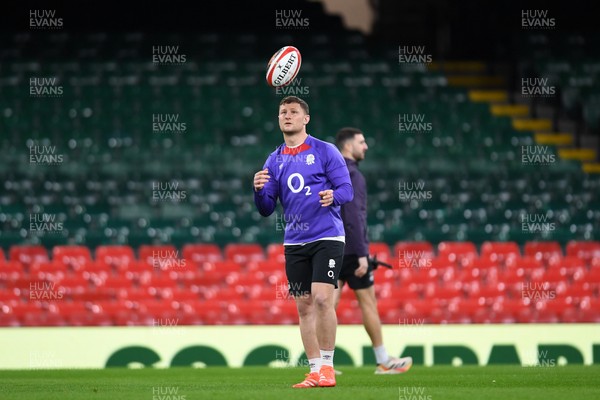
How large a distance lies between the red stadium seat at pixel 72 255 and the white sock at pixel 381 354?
6.56 metres

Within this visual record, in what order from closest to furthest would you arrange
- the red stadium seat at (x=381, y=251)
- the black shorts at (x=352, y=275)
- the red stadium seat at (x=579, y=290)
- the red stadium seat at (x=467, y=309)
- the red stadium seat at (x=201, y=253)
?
1. the black shorts at (x=352, y=275)
2. the red stadium seat at (x=467, y=309)
3. the red stadium seat at (x=579, y=290)
4. the red stadium seat at (x=381, y=251)
5. the red stadium seat at (x=201, y=253)

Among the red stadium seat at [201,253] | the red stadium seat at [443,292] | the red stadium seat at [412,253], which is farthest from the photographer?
the red stadium seat at [201,253]

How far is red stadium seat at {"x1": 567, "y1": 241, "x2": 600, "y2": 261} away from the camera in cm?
1609

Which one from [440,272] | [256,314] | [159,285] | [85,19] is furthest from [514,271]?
[85,19]

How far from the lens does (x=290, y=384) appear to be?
8.30 metres

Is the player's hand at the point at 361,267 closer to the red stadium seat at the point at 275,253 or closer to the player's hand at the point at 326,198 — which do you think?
the player's hand at the point at 326,198

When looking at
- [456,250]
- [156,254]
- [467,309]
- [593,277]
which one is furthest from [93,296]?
[593,277]

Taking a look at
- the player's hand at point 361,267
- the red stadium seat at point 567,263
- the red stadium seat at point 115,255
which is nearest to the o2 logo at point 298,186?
the player's hand at point 361,267

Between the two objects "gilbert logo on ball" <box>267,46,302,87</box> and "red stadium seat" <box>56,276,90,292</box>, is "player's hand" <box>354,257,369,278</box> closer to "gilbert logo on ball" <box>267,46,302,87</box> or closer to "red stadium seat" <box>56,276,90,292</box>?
"gilbert logo on ball" <box>267,46,302,87</box>

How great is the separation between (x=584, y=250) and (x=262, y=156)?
578 cm

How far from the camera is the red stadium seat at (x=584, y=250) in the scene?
52.8ft

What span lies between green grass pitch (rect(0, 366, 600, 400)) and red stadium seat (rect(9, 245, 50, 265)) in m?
4.89

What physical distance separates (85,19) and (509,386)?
19.7m

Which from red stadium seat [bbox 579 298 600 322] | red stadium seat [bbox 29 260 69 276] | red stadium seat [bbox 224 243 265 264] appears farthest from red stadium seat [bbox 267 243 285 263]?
red stadium seat [bbox 579 298 600 322]
